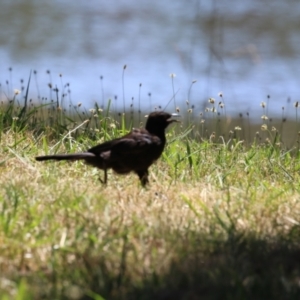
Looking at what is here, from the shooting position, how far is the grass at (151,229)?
3736 mm

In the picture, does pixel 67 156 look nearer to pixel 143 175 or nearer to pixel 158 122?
pixel 143 175

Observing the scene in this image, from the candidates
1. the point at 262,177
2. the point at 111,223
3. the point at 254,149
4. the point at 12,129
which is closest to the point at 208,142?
the point at 254,149

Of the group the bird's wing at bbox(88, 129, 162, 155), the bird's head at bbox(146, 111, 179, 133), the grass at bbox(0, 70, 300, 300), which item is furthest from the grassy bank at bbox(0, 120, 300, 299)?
the bird's head at bbox(146, 111, 179, 133)

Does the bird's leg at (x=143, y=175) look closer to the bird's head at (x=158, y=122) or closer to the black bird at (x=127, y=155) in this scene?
the black bird at (x=127, y=155)

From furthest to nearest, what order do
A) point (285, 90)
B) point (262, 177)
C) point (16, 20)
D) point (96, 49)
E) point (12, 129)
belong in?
point (16, 20) → point (96, 49) → point (285, 90) → point (12, 129) → point (262, 177)

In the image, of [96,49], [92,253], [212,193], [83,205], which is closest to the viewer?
[92,253]

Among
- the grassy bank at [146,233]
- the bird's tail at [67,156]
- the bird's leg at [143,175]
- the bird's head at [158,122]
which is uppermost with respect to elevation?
the bird's head at [158,122]

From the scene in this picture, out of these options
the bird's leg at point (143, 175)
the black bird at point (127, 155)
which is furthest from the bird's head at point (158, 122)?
the bird's leg at point (143, 175)

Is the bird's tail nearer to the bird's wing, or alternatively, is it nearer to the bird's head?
the bird's wing

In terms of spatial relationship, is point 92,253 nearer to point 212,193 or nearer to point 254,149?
point 212,193

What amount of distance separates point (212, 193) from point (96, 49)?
736cm

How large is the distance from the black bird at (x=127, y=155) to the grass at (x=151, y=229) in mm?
116

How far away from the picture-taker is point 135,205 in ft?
16.1

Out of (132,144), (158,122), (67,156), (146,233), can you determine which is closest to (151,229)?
(146,233)
